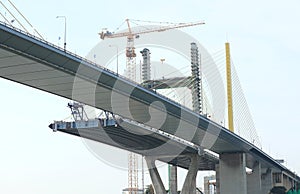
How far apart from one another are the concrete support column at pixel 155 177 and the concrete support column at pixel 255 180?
16170mm

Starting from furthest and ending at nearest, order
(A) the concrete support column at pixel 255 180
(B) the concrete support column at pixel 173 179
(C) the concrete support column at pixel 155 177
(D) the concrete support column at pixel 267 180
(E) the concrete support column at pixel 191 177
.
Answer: (D) the concrete support column at pixel 267 180, (B) the concrete support column at pixel 173 179, (A) the concrete support column at pixel 255 180, (C) the concrete support column at pixel 155 177, (E) the concrete support column at pixel 191 177

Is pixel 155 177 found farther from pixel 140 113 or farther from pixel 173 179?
pixel 140 113

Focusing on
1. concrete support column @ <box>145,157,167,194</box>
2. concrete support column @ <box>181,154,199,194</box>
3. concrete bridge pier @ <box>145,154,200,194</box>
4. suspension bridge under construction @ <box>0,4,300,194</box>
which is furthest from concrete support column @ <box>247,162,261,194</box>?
concrete support column @ <box>145,157,167,194</box>

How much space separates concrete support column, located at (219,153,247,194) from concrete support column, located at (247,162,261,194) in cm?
1696

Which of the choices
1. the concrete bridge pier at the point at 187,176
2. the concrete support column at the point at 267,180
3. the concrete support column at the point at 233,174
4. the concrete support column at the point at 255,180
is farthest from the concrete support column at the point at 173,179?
the concrete support column at the point at 233,174

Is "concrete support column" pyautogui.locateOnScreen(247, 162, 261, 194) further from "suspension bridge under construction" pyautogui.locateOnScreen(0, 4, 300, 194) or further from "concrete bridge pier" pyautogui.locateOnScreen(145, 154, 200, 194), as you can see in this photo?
"concrete bridge pier" pyautogui.locateOnScreen(145, 154, 200, 194)

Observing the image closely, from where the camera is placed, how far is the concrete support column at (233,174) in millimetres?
80688

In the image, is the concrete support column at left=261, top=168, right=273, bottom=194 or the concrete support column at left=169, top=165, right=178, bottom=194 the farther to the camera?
the concrete support column at left=261, top=168, right=273, bottom=194

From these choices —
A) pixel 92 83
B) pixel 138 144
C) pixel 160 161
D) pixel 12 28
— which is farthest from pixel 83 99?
pixel 160 161

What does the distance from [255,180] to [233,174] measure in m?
17.6

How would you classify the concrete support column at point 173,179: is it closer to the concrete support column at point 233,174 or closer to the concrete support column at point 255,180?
the concrete support column at point 255,180

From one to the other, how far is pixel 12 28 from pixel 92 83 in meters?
12.4

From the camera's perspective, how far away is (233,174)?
8156 centimetres

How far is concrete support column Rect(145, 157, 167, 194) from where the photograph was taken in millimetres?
92312
